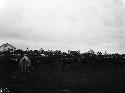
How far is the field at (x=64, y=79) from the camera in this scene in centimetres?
4284

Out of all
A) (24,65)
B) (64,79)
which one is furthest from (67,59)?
(24,65)

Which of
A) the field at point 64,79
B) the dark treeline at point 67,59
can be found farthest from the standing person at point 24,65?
the dark treeline at point 67,59

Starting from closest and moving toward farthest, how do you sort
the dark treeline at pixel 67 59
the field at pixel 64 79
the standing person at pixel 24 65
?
1. the field at pixel 64 79
2. the standing person at pixel 24 65
3. the dark treeline at pixel 67 59

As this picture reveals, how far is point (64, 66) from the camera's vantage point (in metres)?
48.8

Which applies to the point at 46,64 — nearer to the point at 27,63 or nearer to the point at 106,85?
the point at 27,63

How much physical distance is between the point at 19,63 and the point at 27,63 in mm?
1420

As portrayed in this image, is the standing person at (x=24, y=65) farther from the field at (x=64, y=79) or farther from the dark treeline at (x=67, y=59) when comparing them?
the dark treeline at (x=67, y=59)

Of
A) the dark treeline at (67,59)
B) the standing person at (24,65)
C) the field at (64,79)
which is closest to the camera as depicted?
the field at (64,79)

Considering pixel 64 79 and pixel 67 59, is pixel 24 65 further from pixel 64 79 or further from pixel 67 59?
pixel 67 59

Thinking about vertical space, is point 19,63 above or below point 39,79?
above

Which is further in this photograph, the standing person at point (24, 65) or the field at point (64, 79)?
the standing person at point (24, 65)

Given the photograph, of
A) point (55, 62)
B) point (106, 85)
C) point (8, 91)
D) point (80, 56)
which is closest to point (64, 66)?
point (55, 62)

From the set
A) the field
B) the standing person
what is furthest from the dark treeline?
the standing person

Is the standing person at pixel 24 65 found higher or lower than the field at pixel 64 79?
higher
